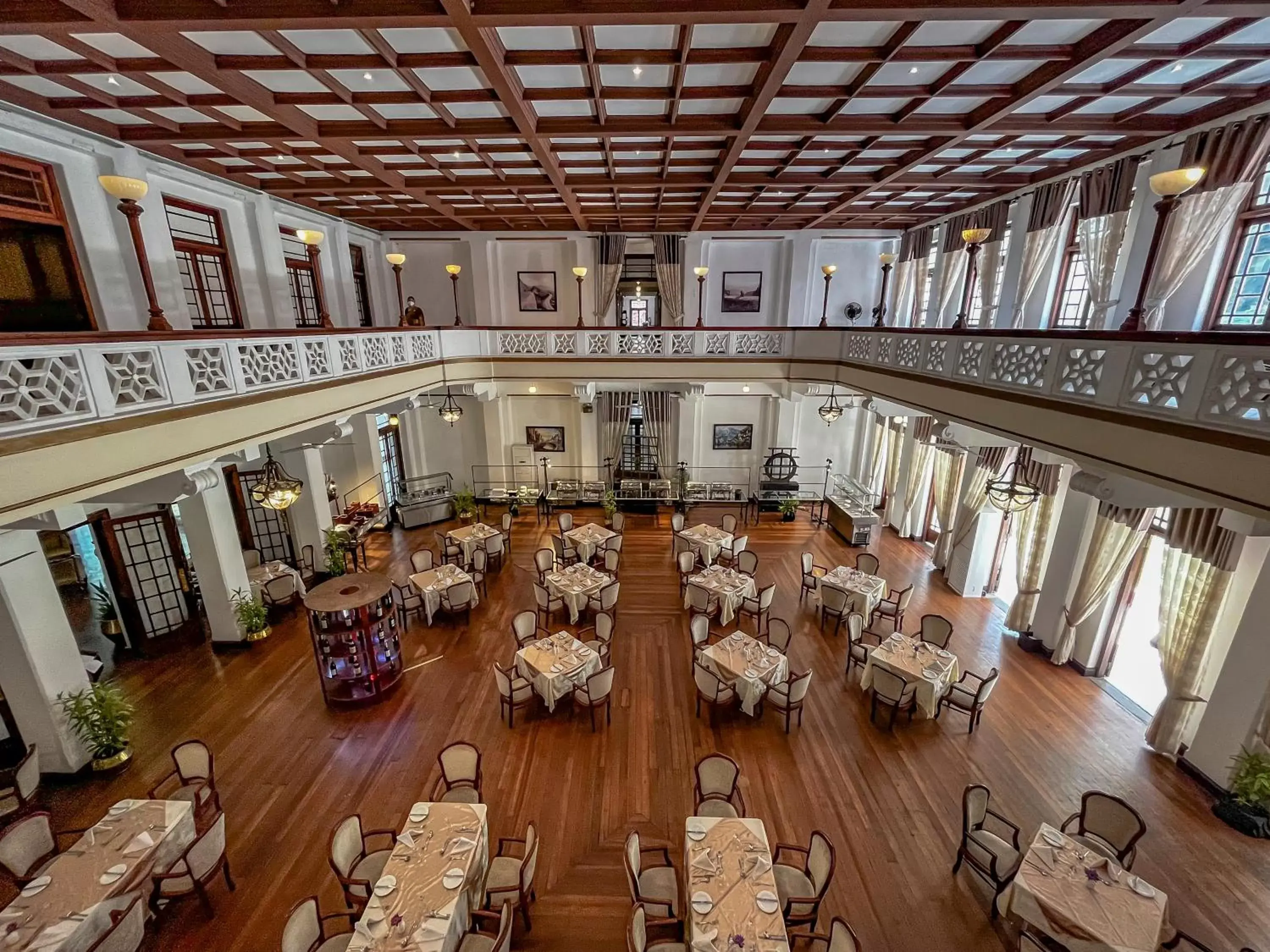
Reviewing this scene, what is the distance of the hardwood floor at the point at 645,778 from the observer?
5.08 metres

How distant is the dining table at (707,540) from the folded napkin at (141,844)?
9331mm

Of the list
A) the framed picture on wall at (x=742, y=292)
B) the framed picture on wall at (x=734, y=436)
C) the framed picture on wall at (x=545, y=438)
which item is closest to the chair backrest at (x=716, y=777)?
the framed picture on wall at (x=734, y=436)

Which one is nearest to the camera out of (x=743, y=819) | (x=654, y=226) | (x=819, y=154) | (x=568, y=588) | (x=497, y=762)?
(x=743, y=819)

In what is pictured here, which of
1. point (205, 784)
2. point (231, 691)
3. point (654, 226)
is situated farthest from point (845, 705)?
point (654, 226)

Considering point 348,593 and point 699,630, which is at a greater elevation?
point 348,593

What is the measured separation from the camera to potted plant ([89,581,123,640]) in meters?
8.95

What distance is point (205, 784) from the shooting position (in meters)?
5.79

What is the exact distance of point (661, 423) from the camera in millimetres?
→ 16000

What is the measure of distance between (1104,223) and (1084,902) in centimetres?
860

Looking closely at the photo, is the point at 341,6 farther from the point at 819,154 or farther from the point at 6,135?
the point at 819,154

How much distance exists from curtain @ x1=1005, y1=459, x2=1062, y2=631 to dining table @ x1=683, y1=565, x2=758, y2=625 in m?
4.83

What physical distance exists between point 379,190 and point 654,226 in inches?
263

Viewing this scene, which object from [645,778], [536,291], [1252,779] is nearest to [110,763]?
[645,778]

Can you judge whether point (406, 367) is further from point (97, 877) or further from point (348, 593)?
point (97, 877)
